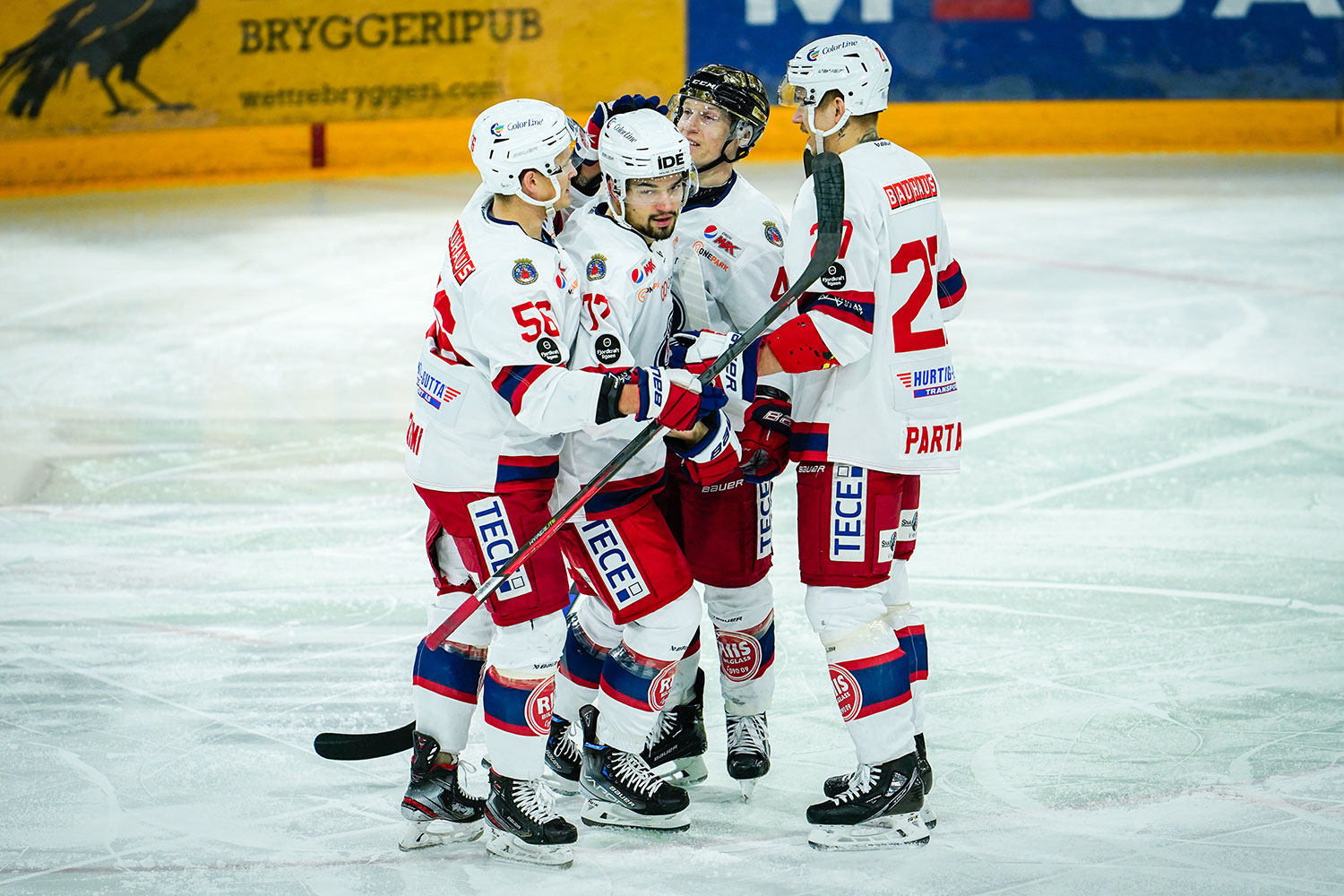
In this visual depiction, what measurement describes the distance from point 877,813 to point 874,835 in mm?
49

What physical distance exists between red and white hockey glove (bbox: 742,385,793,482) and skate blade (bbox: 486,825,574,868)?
94 centimetres

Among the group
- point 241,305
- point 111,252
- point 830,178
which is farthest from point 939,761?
point 111,252

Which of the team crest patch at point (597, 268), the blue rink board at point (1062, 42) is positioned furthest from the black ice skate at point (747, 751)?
the blue rink board at point (1062, 42)

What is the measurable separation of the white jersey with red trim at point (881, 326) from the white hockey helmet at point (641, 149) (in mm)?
282

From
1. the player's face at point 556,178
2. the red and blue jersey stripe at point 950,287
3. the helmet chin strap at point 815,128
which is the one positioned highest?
the helmet chin strap at point 815,128

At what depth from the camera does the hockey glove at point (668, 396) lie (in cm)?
326

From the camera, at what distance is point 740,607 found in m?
3.89

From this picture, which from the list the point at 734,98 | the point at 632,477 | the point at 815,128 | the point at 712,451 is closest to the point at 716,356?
the point at 712,451

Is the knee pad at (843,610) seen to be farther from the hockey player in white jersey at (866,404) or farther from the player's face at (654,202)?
the player's face at (654,202)

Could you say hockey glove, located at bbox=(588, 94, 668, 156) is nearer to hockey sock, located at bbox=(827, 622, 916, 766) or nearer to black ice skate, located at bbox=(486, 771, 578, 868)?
hockey sock, located at bbox=(827, 622, 916, 766)

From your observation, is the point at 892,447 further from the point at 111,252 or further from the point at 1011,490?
the point at 111,252

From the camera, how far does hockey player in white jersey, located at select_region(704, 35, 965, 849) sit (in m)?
3.44

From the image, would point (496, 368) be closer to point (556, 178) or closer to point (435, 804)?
point (556, 178)

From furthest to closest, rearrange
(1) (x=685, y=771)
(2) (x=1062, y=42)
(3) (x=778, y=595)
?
1. (2) (x=1062, y=42)
2. (3) (x=778, y=595)
3. (1) (x=685, y=771)
